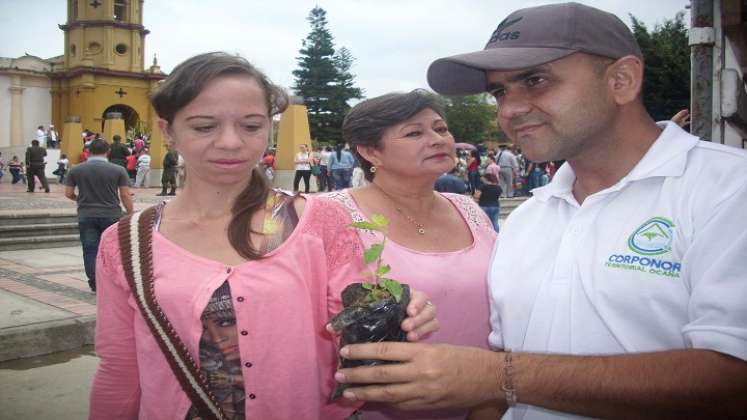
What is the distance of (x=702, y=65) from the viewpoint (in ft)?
7.43

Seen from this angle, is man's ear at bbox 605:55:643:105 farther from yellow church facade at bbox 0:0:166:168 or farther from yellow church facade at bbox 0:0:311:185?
yellow church facade at bbox 0:0:166:168

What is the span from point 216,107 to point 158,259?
52cm

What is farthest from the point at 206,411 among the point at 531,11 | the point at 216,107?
the point at 531,11

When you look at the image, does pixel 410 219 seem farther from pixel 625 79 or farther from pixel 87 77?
pixel 87 77

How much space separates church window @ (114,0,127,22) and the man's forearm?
43.0 m

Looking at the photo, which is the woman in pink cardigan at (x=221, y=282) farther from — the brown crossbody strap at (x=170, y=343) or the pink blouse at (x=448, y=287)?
the pink blouse at (x=448, y=287)

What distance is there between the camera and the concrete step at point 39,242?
9.95 meters

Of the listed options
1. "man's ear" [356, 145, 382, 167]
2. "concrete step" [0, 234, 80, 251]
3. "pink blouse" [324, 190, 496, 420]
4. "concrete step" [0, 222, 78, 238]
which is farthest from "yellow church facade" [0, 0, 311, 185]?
"pink blouse" [324, 190, 496, 420]

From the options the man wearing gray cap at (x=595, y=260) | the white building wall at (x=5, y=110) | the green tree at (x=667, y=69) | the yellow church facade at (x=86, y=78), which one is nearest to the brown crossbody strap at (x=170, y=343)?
the man wearing gray cap at (x=595, y=260)

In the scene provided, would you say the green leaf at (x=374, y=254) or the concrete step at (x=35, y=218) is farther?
the concrete step at (x=35, y=218)

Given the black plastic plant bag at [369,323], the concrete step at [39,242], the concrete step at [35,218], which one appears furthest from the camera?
the concrete step at [35,218]

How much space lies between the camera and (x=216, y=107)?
186cm

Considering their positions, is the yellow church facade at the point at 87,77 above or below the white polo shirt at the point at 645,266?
above

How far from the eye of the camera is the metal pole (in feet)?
7.17
